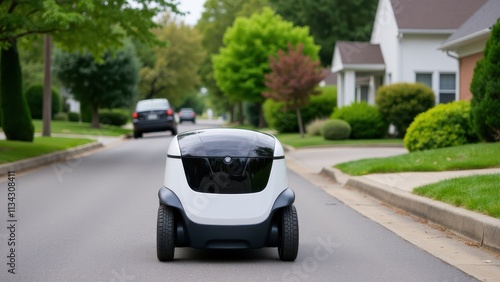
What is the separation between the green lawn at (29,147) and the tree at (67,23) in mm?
1296

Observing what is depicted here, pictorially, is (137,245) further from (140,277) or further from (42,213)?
(42,213)

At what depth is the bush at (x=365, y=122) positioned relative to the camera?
34500 millimetres

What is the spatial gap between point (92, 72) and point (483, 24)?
27270 mm

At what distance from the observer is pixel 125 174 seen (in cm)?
1942

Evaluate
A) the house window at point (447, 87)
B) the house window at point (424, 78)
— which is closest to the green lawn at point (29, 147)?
the house window at point (424, 78)

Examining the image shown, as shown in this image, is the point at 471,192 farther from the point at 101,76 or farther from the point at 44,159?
the point at 101,76

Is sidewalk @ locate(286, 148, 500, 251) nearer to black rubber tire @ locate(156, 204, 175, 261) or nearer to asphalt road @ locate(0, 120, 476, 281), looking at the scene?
asphalt road @ locate(0, 120, 476, 281)

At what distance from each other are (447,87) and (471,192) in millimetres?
25717

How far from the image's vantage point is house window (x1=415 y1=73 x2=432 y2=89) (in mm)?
36812

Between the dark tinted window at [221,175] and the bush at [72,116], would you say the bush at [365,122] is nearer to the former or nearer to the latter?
the dark tinted window at [221,175]

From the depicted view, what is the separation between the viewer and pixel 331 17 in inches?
2502

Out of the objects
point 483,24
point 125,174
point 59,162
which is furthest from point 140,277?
point 483,24

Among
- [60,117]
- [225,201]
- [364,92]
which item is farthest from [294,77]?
[225,201]

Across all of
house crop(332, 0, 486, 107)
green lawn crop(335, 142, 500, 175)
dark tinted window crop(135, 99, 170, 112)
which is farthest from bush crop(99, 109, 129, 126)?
green lawn crop(335, 142, 500, 175)
